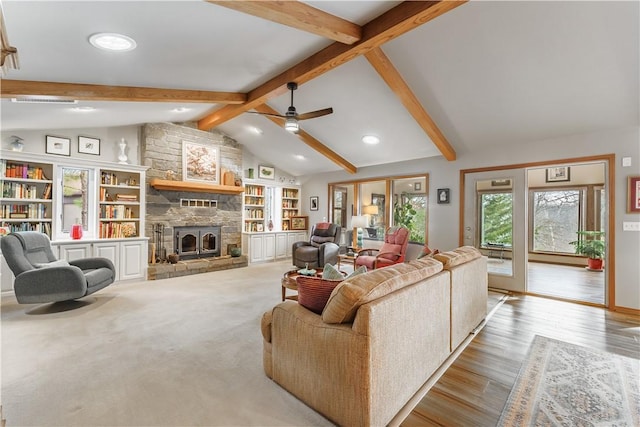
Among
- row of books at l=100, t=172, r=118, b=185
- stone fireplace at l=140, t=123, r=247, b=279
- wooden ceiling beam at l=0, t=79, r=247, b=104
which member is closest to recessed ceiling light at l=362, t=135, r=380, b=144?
wooden ceiling beam at l=0, t=79, r=247, b=104

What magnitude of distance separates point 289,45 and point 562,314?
15.2ft

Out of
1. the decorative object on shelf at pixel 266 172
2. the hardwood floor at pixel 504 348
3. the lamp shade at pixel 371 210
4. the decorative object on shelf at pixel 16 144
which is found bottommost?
the hardwood floor at pixel 504 348

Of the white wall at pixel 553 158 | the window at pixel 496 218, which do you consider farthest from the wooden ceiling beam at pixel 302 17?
the window at pixel 496 218

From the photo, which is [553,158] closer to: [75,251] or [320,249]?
[320,249]

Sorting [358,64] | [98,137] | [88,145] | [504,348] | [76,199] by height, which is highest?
[358,64]

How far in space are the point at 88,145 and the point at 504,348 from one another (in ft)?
21.6

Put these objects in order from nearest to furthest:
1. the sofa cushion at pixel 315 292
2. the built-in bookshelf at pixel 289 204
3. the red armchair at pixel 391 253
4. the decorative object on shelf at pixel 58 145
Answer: the sofa cushion at pixel 315 292 < the decorative object on shelf at pixel 58 145 < the red armchair at pixel 391 253 < the built-in bookshelf at pixel 289 204

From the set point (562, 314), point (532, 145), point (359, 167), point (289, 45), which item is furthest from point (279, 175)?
point (562, 314)

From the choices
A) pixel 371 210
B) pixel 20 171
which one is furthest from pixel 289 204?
pixel 20 171

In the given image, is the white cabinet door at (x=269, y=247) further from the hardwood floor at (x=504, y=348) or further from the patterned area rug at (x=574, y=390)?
the patterned area rug at (x=574, y=390)

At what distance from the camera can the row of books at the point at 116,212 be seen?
16.8 feet

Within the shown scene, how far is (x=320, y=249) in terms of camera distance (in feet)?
20.5

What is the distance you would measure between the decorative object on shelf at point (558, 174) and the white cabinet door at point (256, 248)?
24.4 feet

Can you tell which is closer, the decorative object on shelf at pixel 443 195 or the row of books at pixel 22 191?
the row of books at pixel 22 191
